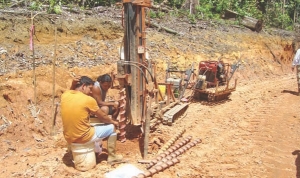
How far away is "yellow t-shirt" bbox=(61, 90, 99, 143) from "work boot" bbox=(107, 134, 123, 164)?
0.50 metres

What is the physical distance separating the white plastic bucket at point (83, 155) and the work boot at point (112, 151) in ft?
0.99

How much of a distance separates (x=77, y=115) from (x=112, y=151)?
1007 mm

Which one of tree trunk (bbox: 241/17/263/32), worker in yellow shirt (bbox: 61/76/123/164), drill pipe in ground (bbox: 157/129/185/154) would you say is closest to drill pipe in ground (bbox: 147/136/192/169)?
drill pipe in ground (bbox: 157/129/185/154)

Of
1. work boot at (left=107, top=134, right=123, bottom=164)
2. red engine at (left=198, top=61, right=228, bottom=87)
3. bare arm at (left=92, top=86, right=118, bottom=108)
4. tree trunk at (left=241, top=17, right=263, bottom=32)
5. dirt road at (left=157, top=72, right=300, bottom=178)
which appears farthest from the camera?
tree trunk at (left=241, top=17, right=263, bottom=32)

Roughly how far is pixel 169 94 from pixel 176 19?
8209mm

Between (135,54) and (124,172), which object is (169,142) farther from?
(135,54)

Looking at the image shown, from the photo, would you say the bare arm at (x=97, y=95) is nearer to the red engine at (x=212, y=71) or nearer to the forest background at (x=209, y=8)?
the forest background at (x=209, y=8)

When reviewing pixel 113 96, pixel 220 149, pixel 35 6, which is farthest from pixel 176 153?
pixel 35 6

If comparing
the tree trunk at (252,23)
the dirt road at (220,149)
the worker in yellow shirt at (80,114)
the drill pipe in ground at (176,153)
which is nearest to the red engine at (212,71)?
the dirt road at (220,149)

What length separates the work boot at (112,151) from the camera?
17.5 ft

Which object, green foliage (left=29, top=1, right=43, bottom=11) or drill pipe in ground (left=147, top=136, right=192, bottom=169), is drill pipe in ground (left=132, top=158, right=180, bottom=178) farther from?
green foliage (left=29, top=1, right=43, bottom=11)

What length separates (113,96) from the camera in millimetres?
8734

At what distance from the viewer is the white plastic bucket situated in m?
5.02

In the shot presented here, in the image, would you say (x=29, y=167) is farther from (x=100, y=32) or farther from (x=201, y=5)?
(x=201, y=5)
